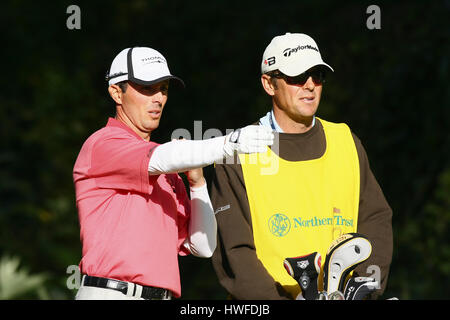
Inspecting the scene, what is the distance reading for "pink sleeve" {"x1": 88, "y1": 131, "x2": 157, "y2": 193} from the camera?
4250mm

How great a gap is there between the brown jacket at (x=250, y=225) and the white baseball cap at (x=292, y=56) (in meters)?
0.37

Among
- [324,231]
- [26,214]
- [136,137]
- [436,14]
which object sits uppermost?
[436,14]

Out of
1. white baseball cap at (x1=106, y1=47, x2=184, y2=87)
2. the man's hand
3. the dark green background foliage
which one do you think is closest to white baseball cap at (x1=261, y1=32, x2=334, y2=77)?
white baseball cap at (x1=106, y1=47, x2=184, y2=87)

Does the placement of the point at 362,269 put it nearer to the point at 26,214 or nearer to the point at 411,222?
the point at 411,222

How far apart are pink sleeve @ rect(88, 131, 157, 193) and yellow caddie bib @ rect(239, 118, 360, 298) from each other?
0.64 m

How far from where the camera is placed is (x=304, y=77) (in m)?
4.71

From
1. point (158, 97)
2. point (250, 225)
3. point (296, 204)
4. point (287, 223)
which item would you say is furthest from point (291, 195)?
point (158, 97)

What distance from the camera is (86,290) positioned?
4320 mm

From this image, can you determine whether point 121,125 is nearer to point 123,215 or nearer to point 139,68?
point 139,68

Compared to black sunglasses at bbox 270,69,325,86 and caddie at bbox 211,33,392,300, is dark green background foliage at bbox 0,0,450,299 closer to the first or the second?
caddie at bbox 211,33,392,300

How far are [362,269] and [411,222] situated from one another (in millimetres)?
4262

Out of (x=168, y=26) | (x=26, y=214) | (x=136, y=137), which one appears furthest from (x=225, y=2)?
(x=136, y=137)

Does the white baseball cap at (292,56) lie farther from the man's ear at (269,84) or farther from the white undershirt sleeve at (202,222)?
the white undershirt sleeve at (202,222)

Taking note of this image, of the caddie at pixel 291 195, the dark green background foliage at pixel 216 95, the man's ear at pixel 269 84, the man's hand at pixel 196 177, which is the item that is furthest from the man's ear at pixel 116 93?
the dark green background foliage at pixel 216 95
